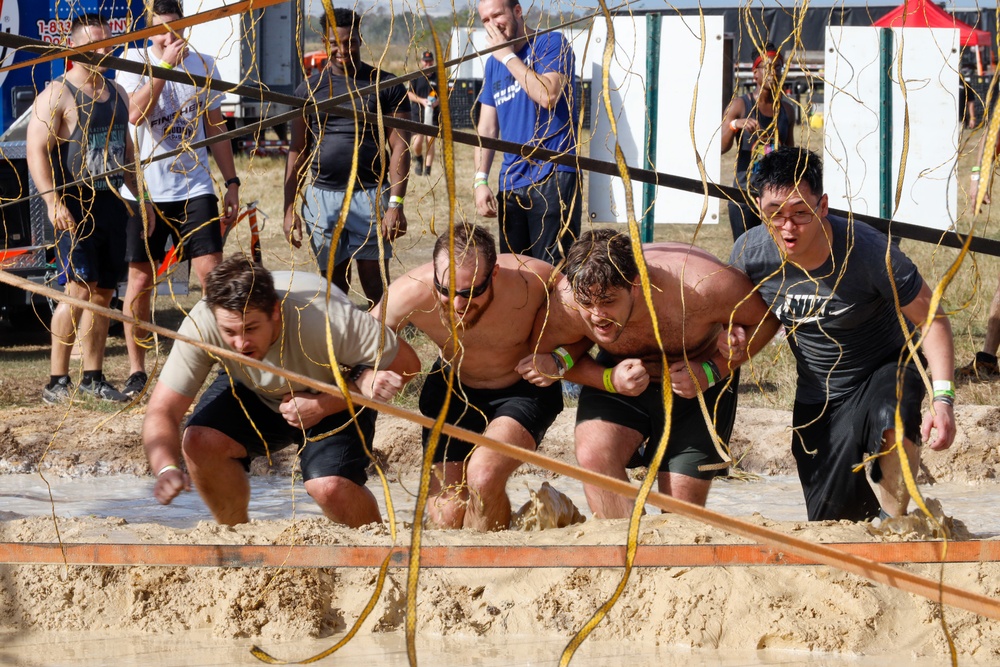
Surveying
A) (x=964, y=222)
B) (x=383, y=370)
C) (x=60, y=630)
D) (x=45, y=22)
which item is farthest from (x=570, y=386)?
(x=964, y=222)

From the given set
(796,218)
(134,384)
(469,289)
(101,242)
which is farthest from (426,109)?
(796,218)

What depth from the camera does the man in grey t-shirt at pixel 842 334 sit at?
12.8 feet

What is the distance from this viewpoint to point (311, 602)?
3.71m

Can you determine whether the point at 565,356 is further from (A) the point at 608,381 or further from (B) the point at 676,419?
(B) the point at 676,419

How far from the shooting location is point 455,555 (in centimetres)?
312

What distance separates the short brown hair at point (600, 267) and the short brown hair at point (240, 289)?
Result: 1.11 m

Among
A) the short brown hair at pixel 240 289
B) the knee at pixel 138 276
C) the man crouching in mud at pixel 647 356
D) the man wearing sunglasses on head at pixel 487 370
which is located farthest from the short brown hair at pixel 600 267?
the knee at pixel 138 276

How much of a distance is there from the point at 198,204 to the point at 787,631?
13.4ft

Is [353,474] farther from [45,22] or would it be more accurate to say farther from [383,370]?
[45,22]

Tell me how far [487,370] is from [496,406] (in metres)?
0.16

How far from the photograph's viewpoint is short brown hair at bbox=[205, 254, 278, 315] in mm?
3893

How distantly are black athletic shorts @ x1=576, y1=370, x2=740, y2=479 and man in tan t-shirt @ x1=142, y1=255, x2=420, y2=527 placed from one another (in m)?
0.85

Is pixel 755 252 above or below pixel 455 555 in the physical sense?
above

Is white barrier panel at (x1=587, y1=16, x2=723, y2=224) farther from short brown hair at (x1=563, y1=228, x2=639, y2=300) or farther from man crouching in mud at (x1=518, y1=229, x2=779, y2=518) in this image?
short brown hair at (x1=563, y1=228, x2=639, y2=300)
